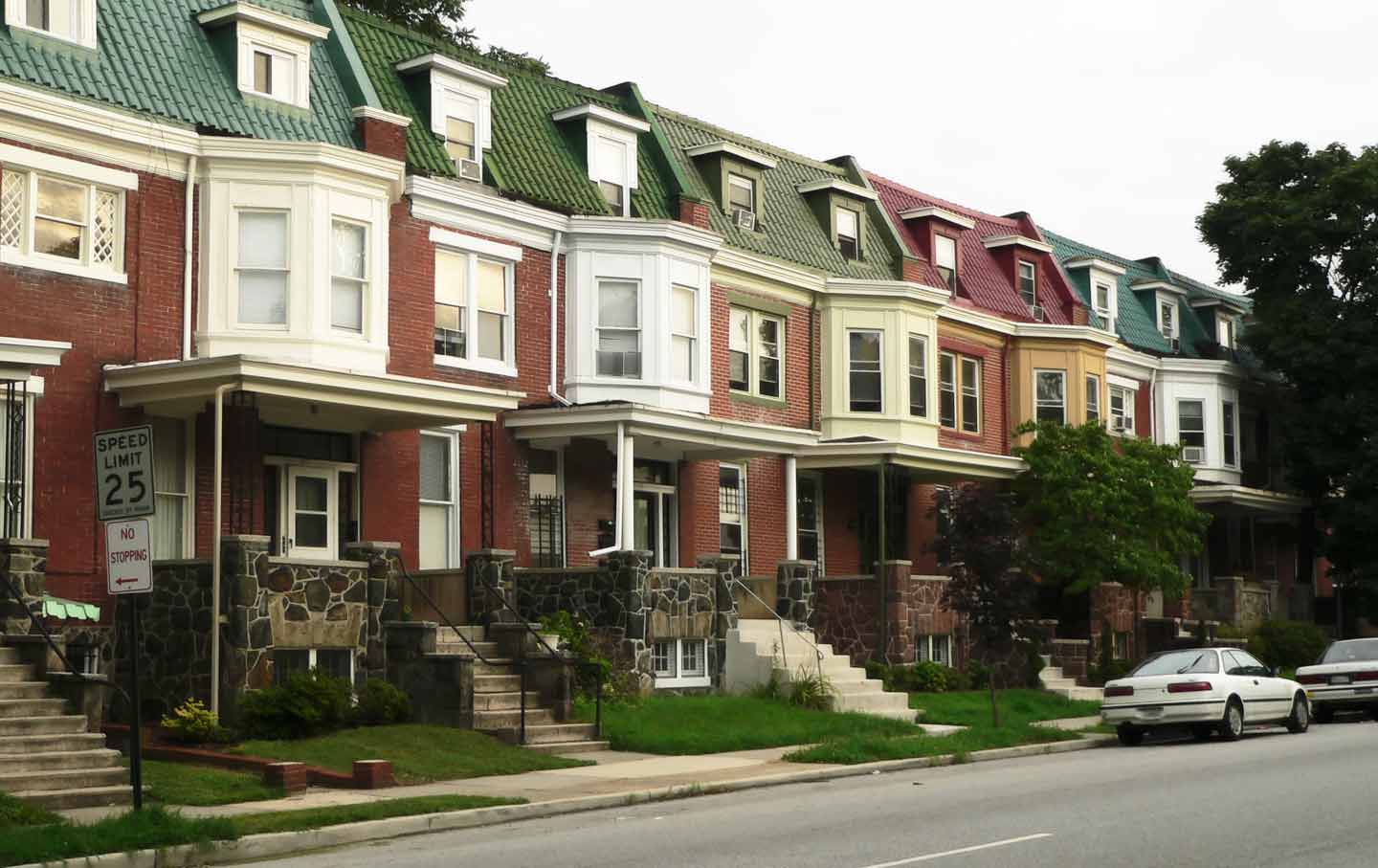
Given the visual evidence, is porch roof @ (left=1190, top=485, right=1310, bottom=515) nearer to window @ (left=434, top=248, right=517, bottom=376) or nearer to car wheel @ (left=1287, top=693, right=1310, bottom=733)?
car wheel @ (left=1287, top=693, right=1310, bottom=733)

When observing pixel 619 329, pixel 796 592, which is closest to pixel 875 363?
pixel 796 592

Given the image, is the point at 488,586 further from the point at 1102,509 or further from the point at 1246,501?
the point at 1246,501

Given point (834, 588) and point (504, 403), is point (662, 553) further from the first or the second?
point (504, 403)

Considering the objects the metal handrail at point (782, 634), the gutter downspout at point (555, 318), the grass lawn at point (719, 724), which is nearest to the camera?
the grass lawn at point (719, 724)

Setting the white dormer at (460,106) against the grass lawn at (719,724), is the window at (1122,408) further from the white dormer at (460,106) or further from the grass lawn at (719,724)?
the white dormer at (460,106)

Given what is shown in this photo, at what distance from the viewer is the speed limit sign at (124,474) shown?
13.7 metres

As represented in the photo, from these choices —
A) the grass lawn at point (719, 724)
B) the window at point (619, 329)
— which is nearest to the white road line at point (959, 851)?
the grass lawn at point (719, 724)

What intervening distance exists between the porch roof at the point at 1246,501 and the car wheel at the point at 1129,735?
18643 millimetres

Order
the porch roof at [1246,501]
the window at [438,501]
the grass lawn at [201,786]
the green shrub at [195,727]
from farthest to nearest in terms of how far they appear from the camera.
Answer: the porch roof at [1246,501]
the window at [438,501]
the green shrub at [195,727]
the grass lawn at [201,786]

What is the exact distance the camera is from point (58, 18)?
22469mm

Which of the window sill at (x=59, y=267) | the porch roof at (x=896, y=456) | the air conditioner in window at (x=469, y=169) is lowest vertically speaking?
the porch roof at (x=896, y=456)

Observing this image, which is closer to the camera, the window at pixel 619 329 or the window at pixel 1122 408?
the window at pixel 619 329

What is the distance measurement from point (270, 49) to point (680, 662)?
433 inches

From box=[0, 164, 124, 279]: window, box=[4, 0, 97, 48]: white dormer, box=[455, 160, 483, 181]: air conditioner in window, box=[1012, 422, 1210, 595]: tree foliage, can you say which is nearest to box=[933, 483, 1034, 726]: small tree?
box=[1012, 422, 1210, 595]: tree foliage
